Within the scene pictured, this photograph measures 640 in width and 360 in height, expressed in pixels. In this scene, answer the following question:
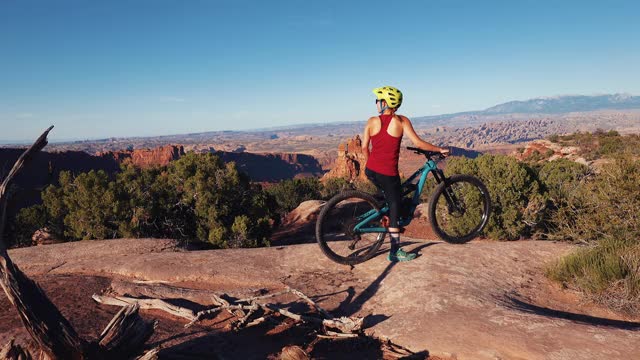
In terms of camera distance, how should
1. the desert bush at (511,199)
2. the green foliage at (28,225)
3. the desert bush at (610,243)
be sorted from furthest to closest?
1. the green foliage at (28,225)
2. the desert bush at (511,199)
3. the desert bush at (610,243)

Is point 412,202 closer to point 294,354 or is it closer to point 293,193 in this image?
point 294,354

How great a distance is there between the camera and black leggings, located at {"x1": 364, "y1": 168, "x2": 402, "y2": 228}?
5.97 metres

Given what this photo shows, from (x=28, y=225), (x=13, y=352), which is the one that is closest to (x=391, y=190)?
(x=13, y=352)

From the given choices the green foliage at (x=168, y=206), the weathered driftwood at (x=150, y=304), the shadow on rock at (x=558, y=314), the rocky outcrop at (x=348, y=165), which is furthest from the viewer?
the rocky outcrop at (x=348, y=165)

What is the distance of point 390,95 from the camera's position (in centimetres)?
580

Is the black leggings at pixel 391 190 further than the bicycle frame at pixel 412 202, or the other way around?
the bicycle frame at pixel 412 202

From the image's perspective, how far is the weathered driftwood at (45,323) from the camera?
3.21 m

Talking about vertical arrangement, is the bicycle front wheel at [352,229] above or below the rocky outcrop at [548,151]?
above

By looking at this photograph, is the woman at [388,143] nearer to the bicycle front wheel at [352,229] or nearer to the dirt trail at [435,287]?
the bicycle front wheel at [352,229]

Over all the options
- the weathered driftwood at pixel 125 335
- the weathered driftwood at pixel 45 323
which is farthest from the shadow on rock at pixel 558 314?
the weathered driftwood at pixel 45 323

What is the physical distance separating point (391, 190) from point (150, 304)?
392cm

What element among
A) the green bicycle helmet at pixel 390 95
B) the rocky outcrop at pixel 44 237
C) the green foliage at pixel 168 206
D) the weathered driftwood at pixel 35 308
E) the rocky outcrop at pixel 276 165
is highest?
the green bicycle helmet at pixel 390 95

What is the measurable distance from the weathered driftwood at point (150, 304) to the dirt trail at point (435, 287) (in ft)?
3.31

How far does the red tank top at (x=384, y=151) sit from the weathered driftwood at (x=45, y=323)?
3.92 meters
